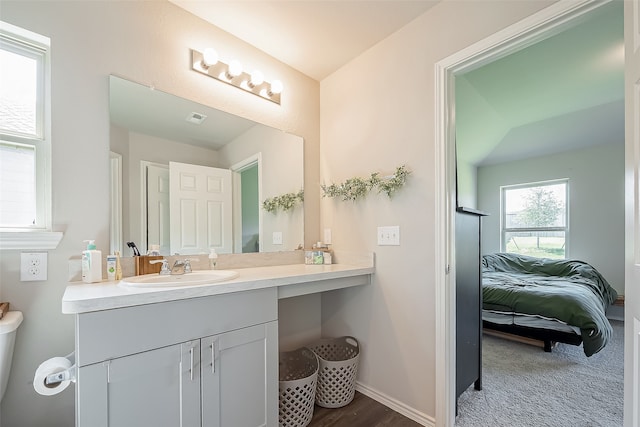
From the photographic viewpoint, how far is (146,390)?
1.06 metres

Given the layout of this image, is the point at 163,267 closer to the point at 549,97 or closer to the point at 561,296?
the point at 561,296

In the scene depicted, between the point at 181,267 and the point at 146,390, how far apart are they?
627mm

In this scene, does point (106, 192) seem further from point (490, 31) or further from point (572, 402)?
point (572, 402)

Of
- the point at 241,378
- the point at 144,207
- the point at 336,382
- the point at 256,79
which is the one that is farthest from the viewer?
the point at 256,79

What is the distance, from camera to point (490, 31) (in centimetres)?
147

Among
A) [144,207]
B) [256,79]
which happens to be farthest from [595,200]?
[144,207]

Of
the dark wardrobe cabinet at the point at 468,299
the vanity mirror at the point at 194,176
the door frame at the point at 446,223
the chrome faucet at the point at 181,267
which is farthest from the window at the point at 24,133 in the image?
the dark wardrobe cabinet at the point at 468,299

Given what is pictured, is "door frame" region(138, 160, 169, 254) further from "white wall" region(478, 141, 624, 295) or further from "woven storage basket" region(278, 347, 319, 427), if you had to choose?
"white wall" region(478, 141, 624, 295)

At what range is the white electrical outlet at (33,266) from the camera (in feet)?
3.91

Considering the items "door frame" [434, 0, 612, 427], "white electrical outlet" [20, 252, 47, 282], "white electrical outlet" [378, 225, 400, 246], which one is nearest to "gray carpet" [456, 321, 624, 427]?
"door frame" [434, 0, 612, 427]

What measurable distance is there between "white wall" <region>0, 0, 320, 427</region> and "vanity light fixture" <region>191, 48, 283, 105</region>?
61 mm

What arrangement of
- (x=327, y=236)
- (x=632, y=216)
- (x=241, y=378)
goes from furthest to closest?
(x=327, y=236)
(x=241, y=378)
(x=632, y=216)

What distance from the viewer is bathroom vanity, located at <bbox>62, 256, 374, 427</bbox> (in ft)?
3.16

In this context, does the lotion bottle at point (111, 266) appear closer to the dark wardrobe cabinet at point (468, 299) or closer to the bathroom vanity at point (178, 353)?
the bathroom vanity at point (178, 353)
